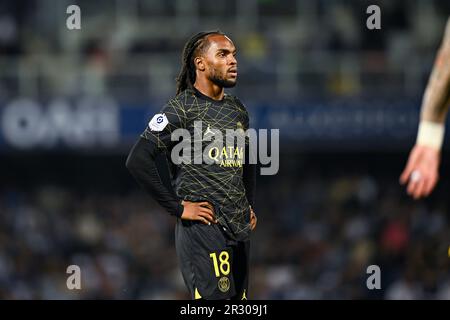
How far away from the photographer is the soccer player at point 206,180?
6.60 meters

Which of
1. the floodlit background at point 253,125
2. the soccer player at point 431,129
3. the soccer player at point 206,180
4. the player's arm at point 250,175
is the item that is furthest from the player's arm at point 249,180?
the floodlit background at point 253,125

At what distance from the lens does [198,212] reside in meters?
6.60

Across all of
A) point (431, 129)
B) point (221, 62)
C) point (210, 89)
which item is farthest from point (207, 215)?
point (431, 129)

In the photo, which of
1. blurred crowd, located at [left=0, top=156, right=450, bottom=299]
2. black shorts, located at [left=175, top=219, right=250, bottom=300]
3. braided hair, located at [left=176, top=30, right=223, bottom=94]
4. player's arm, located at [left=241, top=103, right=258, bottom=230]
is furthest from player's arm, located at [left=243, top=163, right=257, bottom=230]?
blurred crowd, located at [left=0, top=156, right=450, bottom=299]

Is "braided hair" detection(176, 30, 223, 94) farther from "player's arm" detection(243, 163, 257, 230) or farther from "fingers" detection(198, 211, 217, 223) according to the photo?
"fingers" detection(198, 211, 217, 223)

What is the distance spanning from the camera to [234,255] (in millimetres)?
6676

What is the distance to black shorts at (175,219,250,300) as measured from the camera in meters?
6.58

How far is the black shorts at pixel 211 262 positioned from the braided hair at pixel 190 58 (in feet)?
2.57

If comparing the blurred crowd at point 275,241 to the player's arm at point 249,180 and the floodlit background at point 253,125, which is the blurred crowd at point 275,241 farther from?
the player's arm at point 249,180

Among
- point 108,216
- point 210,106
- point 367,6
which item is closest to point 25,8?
point 108,216

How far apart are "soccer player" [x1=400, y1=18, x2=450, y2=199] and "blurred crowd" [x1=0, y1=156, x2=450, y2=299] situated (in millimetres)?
9522

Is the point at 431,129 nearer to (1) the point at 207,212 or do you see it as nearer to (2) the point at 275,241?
(1) the point at 207,212

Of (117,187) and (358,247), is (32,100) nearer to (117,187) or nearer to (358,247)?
(117,187)

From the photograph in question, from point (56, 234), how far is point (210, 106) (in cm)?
1120
